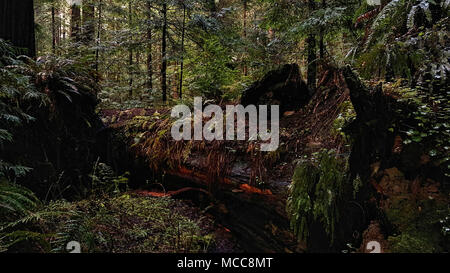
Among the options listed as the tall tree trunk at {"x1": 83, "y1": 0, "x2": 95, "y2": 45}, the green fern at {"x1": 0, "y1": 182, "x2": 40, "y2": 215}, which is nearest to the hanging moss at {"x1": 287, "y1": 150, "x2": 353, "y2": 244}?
the green fern at {"x1": 0, "y1": 182, "x2": 40, "y2": 215}

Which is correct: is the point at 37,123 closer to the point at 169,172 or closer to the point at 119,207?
the point at 119,207

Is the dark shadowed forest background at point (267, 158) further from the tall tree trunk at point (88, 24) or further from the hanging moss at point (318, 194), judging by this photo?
the tall tree trunk at point (88, 24)

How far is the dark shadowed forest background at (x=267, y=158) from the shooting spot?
7.29 feet

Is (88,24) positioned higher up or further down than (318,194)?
higher up

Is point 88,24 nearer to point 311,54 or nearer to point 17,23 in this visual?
point 17,23

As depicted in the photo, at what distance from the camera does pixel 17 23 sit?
4.09 m

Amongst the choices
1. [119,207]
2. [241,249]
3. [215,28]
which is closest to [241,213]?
[241,249]

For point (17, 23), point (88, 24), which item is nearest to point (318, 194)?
point (17, 23)

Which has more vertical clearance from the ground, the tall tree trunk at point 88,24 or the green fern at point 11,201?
the tall tree trunk at point 88,24

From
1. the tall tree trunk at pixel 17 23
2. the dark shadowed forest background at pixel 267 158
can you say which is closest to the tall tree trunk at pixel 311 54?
the dark shadowed forest background at pixel 267 158

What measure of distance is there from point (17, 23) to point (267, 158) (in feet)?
14.7

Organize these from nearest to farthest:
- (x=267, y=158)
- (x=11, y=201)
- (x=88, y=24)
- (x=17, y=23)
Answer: (x=11, y=201)
(x=267, y=158)
(x=17, y=23)
(x=88, y=24)

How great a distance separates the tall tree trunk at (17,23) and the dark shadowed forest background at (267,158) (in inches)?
0.7
